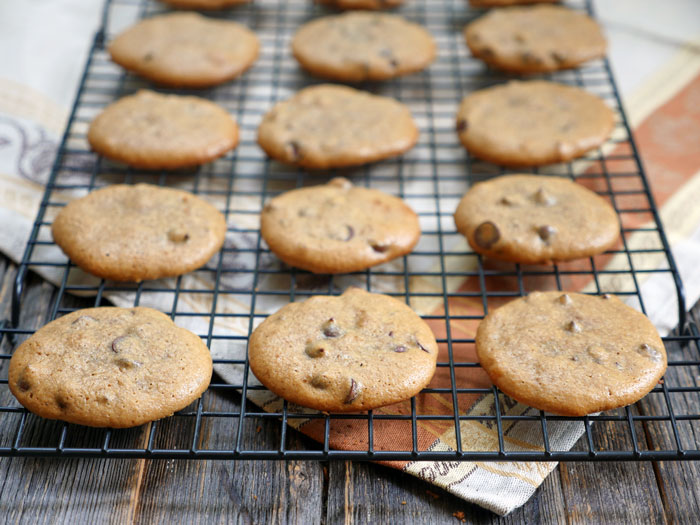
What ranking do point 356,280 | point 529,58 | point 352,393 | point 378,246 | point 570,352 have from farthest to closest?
point 529,58, point 356,280, point 378,246, point 570,352, point 352,393

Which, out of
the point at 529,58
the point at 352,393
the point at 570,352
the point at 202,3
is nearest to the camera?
the point at 352,393

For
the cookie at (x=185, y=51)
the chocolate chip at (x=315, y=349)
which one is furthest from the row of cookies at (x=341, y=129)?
the chocolate chip at (x=315, y=349)

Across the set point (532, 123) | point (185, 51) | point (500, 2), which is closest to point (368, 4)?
point (500, 2)

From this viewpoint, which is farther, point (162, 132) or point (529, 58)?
point (529, 58)

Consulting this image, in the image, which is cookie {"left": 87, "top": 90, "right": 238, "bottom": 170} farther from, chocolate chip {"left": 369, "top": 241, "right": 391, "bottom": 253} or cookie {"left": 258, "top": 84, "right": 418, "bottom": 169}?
chocolate chip {"left": 369, "top": 241, "right": 391, "bottom": 253}

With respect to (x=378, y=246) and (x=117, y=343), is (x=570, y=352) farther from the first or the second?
(x=117, y=343)

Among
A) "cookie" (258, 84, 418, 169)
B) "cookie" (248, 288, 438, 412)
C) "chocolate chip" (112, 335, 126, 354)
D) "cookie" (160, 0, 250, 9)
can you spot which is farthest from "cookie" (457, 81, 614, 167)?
"chocolate chip" (112, 335, 126, 354)
